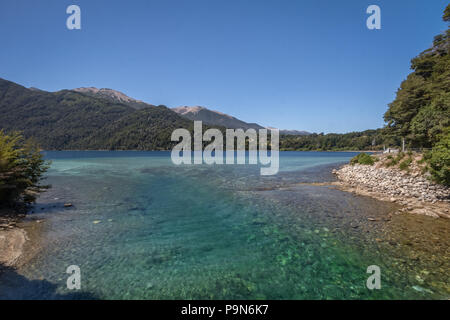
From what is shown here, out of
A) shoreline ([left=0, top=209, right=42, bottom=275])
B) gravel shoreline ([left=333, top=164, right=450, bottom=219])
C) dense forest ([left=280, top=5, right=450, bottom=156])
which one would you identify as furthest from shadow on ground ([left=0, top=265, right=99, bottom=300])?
dense forest ([left=280, top=5, right=450, bottom=156])

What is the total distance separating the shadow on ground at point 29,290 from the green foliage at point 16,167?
25.1 ft

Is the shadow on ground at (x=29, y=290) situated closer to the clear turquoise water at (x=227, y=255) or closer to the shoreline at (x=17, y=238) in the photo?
the clear turquoise water at (x=227, y=255)

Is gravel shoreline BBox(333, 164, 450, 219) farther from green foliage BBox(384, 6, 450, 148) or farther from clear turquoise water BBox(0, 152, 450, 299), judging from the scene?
green foliage BBox(384, 6, 450, 148)

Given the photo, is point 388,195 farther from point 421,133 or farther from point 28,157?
point 28,157

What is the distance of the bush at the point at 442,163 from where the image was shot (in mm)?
15845

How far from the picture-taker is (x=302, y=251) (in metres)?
9.33

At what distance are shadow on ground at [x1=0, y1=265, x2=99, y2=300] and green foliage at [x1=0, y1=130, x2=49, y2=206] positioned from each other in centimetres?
765

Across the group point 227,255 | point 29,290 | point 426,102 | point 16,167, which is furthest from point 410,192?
point 16,167

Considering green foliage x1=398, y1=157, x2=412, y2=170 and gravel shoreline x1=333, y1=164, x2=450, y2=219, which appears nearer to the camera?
gravel shoreline x1=333, y1=164, x2=450, y2=219

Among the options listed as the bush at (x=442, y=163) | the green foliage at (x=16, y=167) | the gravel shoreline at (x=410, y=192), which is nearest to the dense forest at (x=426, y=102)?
the gravel shoreline at (x=410, y=192)

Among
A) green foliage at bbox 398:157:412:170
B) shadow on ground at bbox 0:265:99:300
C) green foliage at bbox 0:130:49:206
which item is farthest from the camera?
green foliage at bbox 398:157:412:170

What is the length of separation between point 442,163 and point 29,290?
26.6m

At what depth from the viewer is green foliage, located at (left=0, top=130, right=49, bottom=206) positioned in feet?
40.2

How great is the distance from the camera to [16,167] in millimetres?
13617
